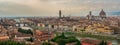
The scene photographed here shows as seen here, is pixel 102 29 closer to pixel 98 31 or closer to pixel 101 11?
pixel 98 31

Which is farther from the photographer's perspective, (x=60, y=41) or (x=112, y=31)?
(x=112, y=31)

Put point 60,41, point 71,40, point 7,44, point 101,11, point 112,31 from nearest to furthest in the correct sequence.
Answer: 1. point 7,44
2. point 60,41
3. point 71,40
4. point 112,31
5. point 101,11

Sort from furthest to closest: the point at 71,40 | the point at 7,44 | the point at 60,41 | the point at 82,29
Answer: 1. the point at 82,29
2. the point at 71,40
3. the point at 60,41
4. the point at 7,44

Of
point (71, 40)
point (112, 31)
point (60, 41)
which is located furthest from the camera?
point (112, 31)

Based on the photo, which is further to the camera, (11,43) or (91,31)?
(91,31)

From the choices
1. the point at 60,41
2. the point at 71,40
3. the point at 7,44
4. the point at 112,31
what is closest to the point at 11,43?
the point at 7,44

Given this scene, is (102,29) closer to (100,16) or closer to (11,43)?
(11,43)

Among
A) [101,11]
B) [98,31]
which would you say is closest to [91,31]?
[98,31]

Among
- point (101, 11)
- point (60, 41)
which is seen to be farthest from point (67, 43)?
point (101, 11)

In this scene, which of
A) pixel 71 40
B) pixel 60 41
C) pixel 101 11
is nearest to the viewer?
pixel 60 41
